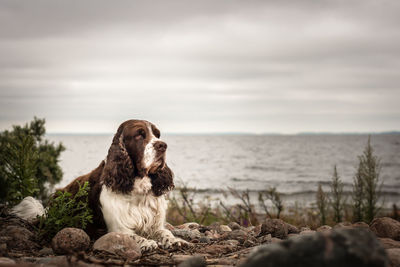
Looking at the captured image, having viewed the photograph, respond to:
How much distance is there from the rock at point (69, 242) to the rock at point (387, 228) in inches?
148

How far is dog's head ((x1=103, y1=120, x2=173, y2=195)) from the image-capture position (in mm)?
4836

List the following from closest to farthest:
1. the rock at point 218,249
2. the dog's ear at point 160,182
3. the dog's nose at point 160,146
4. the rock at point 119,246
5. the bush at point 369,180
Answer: the rock at point 119,246 → the rock at point 218,249 → the dog's nose at point 160,146 → the dog's ear at point 160,182 → the bush at point 369,180

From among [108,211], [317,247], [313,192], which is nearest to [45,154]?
[108,211]

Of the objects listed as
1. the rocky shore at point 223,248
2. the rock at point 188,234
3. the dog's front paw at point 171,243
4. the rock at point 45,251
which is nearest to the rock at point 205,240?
the rocky shore at point 223,248

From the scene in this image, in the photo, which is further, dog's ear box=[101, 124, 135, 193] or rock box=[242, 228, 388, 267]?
dog's ear box=[101, 124, 135, 193]

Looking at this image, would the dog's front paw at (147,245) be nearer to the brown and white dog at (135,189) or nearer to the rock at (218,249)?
the brown and white dog at (135,189)

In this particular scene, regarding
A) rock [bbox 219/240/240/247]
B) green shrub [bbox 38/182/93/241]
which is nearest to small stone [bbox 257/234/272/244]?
rock [bbox 219/240/240/247]

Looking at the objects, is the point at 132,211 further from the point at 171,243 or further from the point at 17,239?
the point at 17,239

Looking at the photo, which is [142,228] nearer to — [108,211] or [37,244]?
[108,211]

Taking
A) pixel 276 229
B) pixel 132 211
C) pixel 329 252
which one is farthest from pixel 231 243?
pixel 329 252

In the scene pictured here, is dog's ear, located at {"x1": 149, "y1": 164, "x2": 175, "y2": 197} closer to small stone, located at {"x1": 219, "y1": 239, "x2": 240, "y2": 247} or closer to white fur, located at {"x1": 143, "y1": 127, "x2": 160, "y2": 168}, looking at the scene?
white fur, located at {"x1": 143, "y1": 127, "x2": 160, "y2": 168}

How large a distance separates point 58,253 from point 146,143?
1598 mm

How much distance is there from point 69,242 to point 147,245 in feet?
3.07

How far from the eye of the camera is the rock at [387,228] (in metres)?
5.04
